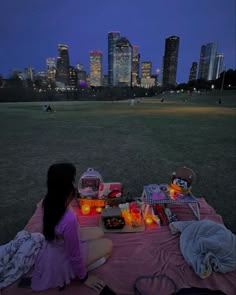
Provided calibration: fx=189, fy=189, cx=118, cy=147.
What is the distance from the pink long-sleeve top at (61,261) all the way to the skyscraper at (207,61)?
154695mm

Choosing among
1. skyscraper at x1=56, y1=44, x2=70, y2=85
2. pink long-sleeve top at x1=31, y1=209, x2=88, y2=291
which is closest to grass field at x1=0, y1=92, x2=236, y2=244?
pink long-sleeve top at x1=31, y1=209, x2=88, y2=291

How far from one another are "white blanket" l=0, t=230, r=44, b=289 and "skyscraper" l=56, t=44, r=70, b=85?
5119 inches

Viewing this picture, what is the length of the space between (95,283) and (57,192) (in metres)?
1.11

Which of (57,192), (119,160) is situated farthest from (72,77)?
(57,192)

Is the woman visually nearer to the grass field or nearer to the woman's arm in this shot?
the woman's arm

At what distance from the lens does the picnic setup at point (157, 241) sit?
1977 millimetres

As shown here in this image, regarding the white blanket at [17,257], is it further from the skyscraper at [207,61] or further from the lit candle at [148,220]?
the skyscraper at [207,61]

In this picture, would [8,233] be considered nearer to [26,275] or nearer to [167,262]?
[26,275]

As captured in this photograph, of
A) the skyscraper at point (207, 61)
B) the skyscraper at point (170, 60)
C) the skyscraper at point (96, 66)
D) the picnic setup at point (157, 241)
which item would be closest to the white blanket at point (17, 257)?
the picnic setup at point (157, 241)

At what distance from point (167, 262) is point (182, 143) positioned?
5841 mm

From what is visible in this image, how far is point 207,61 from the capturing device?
14338cm

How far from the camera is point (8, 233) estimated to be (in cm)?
281

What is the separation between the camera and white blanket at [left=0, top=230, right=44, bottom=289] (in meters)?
2.00

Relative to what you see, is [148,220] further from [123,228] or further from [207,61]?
[207,61]
